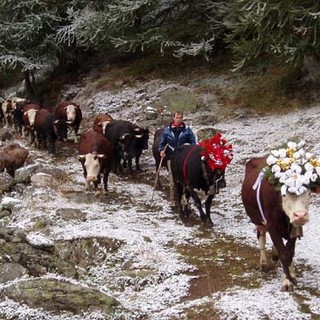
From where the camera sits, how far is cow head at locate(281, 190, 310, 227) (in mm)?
7039

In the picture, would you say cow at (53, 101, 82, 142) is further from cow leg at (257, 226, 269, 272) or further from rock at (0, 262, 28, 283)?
cow leg at (257, 226, 269, 272)

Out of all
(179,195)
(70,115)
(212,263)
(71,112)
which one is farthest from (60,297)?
(71,112)

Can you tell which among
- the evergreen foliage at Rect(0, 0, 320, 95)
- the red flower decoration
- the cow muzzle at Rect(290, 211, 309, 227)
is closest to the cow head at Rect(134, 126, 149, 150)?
the evergreen foliage at Rect(0, 0, 320, 95)

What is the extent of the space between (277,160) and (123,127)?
922cm

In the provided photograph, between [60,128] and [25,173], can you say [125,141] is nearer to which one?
[25,173]

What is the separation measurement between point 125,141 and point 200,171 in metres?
5.17

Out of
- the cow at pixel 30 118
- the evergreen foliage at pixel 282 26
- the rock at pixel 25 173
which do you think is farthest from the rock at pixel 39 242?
the cow at pixel 30 118

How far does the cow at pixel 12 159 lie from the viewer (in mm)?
15062

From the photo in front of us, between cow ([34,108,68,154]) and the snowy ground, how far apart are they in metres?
1.73

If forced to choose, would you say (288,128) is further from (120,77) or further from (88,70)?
(88,70)

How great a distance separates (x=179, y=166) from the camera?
11414 mm

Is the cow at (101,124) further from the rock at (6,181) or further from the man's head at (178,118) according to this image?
the man's head at (178,118)

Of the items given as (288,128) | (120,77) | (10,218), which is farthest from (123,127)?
(120,77)

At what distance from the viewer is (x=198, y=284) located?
8.36 m
